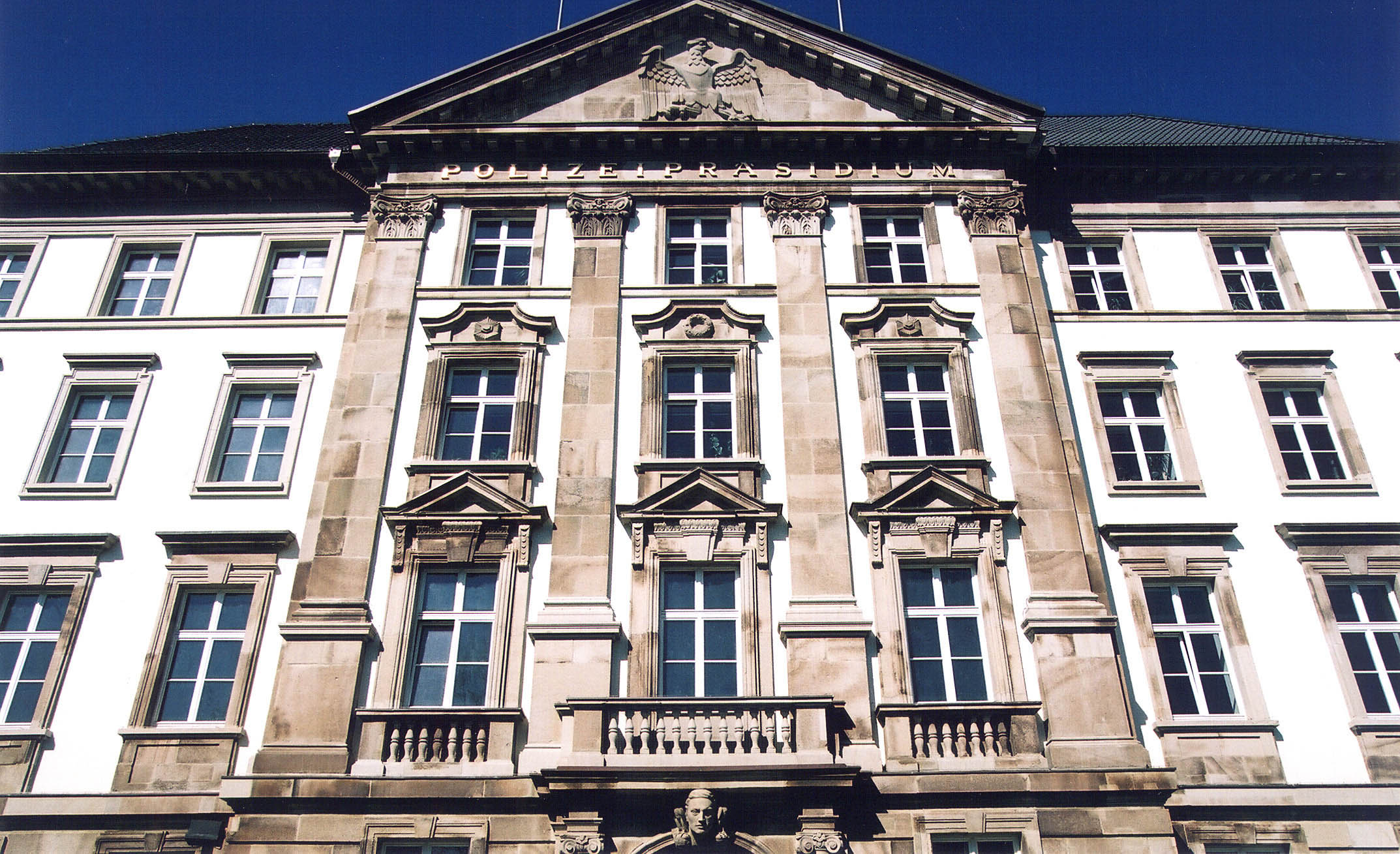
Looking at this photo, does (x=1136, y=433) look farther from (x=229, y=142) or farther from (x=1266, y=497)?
(x=229, y=142)

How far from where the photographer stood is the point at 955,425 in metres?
20.0

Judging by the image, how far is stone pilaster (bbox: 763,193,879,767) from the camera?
17.0 m

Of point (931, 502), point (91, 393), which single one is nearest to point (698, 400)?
point (931, 502)

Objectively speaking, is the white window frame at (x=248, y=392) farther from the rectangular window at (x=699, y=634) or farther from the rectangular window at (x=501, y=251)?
the rectangular window at (x=699, y=634)

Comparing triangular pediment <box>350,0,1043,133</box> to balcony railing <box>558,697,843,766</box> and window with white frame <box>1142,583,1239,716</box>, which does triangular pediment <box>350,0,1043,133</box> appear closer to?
window with white frame <box>1142,583,1239,716</box>

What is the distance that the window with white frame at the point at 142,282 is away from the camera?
22.5 metres

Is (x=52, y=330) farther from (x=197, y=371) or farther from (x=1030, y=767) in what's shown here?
(x=1030, y=767)

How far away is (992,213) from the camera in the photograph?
2288cm

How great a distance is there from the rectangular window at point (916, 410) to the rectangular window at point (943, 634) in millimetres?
2425

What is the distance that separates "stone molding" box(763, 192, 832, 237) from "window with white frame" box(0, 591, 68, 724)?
14.6 meters

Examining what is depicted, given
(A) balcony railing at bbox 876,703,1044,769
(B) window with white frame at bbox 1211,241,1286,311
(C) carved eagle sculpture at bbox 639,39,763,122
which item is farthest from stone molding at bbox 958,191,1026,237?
(A) balcony railing at bbox 876,703,1044,769

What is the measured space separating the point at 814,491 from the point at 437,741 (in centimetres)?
722

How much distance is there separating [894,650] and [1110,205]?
11762mm

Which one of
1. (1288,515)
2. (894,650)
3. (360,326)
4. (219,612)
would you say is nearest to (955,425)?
(894,650)
